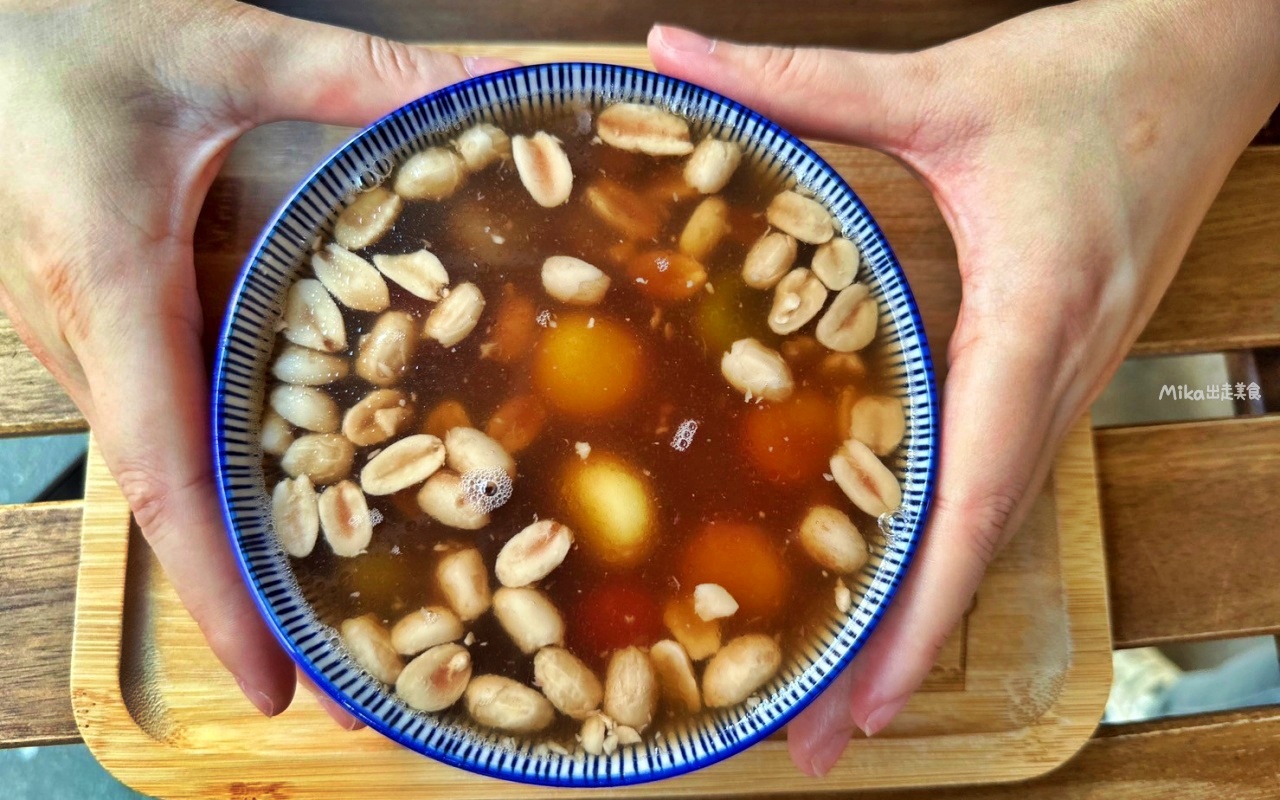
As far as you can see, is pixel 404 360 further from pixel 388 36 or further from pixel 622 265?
pixel 388 36

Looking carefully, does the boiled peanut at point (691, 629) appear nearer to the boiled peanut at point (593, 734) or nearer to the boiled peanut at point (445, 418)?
the boiled peanut at point (593, 734)

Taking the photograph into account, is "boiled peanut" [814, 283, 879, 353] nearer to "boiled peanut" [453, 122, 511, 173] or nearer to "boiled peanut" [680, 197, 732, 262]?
"boiled peanut" [680, 197, 732, 262]

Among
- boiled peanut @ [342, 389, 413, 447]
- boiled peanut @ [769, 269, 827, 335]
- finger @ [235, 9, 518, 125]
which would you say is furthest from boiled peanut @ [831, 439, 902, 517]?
finger @ [235, 9, 518, 125]

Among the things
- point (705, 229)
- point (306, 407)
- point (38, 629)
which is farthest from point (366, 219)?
point (38, 629)

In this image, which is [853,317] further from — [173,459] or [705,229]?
[173,459]

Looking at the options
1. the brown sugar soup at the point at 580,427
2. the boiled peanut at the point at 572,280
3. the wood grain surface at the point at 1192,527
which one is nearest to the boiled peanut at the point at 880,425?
the brown sugar soup at the point at 580,427

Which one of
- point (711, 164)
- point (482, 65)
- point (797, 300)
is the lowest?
point (797, 300)
